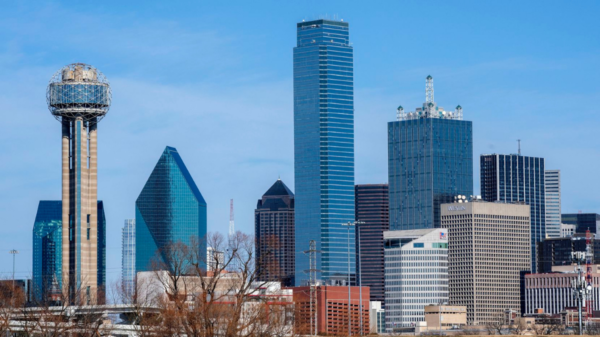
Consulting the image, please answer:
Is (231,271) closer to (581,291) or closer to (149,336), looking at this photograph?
(149,336)

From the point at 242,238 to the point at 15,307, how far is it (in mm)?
34067

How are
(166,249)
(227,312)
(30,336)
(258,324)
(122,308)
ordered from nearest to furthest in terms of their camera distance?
(227,312), (258,324), (30,336), (166,249), (122,308)

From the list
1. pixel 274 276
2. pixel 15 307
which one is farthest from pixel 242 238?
pixel 15 307

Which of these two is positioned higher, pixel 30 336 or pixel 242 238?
pixel 242 238

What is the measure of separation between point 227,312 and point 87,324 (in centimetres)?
2639

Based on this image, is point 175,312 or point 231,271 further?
point 231,271

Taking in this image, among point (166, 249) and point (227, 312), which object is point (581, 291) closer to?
point (166, 249)

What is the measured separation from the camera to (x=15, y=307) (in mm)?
136000

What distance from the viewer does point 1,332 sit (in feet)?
382

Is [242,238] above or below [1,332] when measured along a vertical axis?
above

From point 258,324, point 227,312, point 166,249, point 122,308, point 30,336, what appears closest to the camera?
point 227,312

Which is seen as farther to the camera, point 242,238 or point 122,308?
point 122,308

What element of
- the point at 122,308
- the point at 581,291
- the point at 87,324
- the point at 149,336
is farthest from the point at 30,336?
the point at 581,291

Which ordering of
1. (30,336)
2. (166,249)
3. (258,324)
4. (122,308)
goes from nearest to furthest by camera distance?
(258,324) → (30,336) → (166,249) → (122,308)
